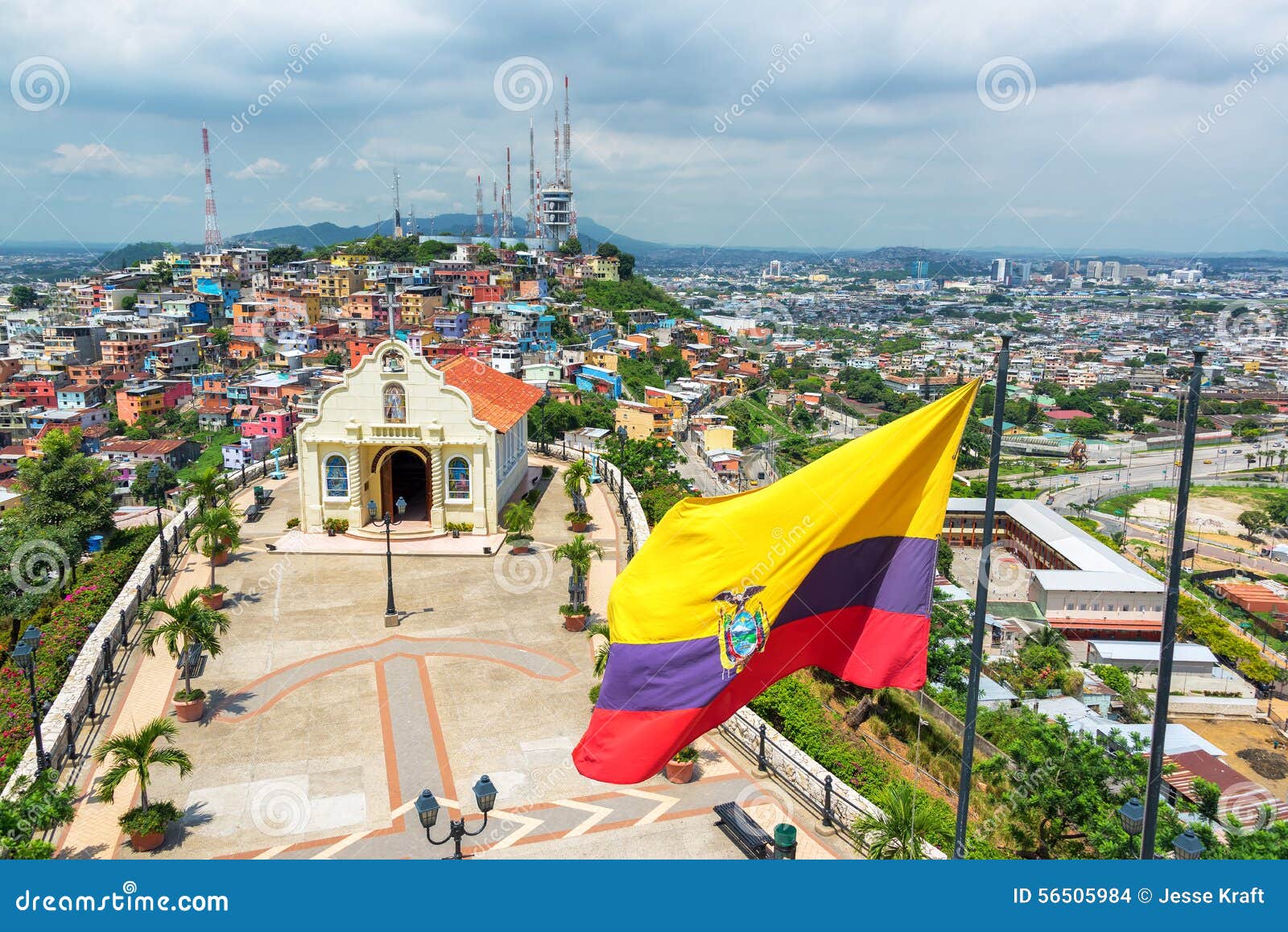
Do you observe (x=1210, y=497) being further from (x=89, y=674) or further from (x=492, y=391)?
(x=89, y=674)

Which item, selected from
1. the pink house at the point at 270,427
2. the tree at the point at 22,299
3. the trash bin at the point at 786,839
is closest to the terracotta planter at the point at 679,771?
the trash bin at the point at 786,839

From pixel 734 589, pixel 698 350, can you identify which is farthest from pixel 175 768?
pixel 698 350

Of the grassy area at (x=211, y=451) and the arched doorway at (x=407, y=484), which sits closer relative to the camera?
the arched doorway at (x=407, y=484)

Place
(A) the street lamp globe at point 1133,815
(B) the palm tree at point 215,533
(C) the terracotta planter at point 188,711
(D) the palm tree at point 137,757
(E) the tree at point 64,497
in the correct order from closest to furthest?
(A) the street lamp globe at point 1133,815 → (D) the palm tree at point 137,757 → (C) the terracotta planter at point 188,711 → (B) the palm tree at point 215,533 → (E) the tree at point 64,497

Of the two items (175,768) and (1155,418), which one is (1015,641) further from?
(1155,418)
